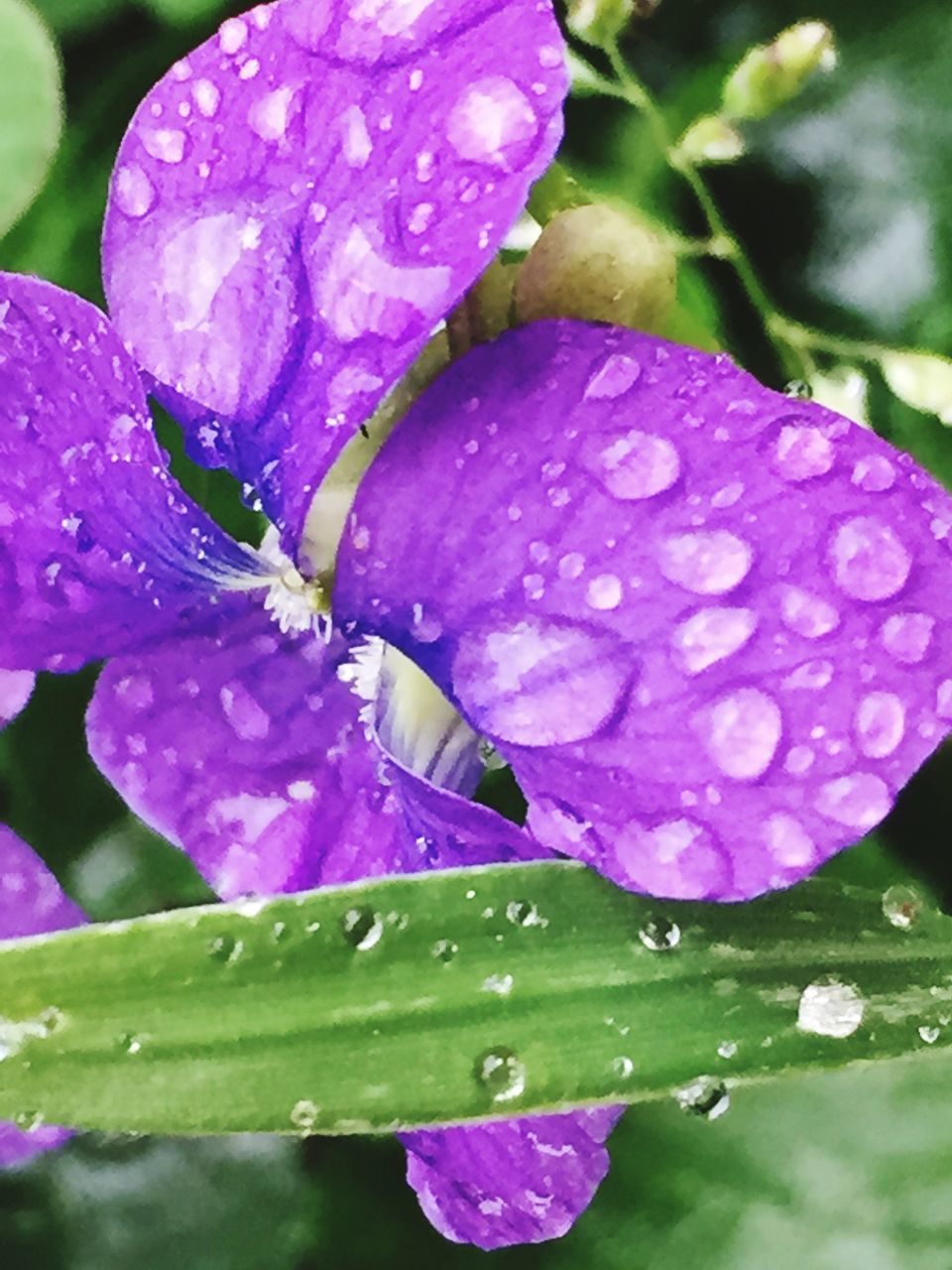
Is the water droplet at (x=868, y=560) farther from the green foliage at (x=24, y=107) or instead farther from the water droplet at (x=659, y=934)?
the green foliage at (x=24, y=107)

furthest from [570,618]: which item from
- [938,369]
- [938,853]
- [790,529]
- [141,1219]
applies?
[141,1219]

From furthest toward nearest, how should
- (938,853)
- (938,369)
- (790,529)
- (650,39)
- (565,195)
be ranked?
(650,39), (938,853), (938,369), (565,195), (790,529)

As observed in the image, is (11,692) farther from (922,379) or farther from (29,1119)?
(922,379)

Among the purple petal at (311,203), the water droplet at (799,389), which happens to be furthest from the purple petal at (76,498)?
the water droplet at (799,389)

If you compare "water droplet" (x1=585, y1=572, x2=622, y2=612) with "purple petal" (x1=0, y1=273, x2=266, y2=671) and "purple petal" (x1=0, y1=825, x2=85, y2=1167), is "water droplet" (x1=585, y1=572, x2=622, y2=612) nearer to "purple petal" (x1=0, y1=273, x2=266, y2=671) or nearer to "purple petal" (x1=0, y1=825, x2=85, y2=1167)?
"purple petal" (x1=0, y1=273, x2=266, y2=671)

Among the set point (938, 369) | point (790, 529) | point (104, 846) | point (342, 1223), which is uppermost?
point (790, 529)

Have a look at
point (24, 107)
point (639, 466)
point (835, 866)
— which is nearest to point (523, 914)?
point (639, 466)

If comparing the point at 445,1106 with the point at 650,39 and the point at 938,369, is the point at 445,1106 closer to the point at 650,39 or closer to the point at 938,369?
the point at 938,369

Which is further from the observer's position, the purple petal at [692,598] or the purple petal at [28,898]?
the purple petal at [28,898]
